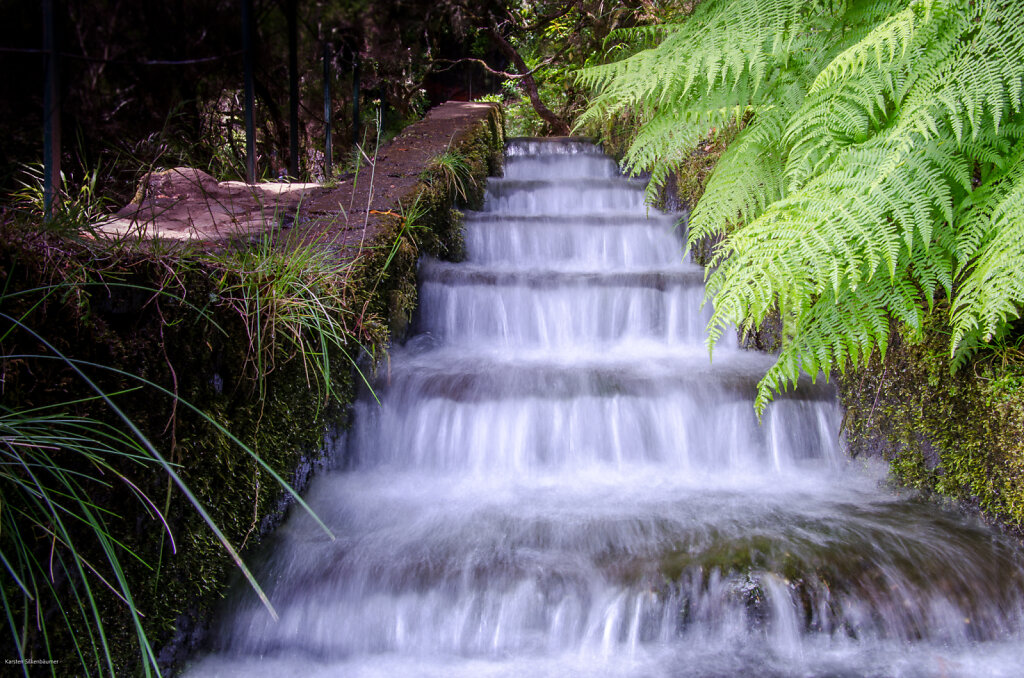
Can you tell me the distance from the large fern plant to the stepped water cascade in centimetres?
67

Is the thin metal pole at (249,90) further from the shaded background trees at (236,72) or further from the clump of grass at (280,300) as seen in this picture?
the clump of grass at (280,300)

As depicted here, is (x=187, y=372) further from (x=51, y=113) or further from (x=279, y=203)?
(x=279, y=203)

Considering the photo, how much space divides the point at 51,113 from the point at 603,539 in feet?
7.51

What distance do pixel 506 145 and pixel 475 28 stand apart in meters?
3.73

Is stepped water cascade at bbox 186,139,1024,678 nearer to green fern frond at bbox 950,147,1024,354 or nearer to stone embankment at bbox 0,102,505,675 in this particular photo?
stone embankment at bbox 0,102,505,675

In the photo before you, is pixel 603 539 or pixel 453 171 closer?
pixel 603 539

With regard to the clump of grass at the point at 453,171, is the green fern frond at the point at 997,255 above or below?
below

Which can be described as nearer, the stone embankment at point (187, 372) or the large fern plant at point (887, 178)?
the stone embankment at point (187, 372)

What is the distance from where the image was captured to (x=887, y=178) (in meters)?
2.19

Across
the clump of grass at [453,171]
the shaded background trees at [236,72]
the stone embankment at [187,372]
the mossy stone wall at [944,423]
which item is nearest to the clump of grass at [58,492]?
the stone embankment at [187,372]

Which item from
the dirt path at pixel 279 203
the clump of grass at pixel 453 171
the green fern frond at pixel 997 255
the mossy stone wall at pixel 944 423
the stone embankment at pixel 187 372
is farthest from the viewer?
the clump of grass at pixel 453 171

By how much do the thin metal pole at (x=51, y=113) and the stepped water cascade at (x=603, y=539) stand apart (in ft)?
3.82

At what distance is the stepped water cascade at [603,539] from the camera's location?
2.16m

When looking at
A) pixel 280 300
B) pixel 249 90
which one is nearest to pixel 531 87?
pixel 249 90
